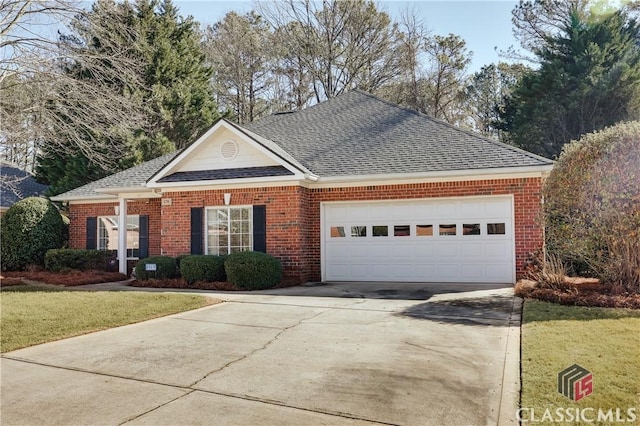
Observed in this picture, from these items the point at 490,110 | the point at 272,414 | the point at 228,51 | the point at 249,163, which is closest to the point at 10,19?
the point at 249,163

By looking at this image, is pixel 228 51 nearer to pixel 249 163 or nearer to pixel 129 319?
pixel 249 163

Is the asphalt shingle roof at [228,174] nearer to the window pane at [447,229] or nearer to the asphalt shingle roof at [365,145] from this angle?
the asphalt shingle roof at [365,145]

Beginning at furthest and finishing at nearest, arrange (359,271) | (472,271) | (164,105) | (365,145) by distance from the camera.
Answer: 1. (164,105)
2. (365,145)
3. (359,271)
4. (472,271)

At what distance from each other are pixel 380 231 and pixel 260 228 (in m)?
3.34

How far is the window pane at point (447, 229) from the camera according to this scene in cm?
1249

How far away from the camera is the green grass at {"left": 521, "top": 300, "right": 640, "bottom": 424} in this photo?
3965 mm

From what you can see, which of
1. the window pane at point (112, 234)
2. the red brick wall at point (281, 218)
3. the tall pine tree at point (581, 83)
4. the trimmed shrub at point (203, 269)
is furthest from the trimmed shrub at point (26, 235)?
the tall pine tree at point (581, 83)

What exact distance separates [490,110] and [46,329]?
3269cm

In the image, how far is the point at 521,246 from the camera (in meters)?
11.9

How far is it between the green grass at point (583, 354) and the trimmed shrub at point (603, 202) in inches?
71.2

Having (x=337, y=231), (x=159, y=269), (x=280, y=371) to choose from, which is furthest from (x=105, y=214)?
(x=280, y=371)

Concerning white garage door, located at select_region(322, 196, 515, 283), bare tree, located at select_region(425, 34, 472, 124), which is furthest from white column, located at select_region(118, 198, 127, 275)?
bare tree, located at select_region(425, 34, 472, 124)

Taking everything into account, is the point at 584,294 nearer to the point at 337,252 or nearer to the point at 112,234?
the point at 337,252

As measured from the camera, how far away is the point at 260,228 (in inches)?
522
